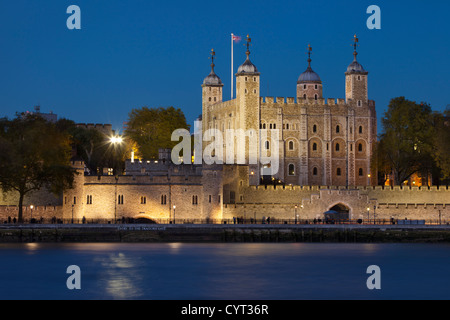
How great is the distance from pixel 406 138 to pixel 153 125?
29.0 metres

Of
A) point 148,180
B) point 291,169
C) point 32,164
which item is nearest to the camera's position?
point 32,164

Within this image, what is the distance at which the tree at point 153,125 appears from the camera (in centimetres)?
10869

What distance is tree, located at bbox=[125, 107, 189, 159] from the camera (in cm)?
10869

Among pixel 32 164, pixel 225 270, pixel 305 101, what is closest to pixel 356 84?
pixel 305 101

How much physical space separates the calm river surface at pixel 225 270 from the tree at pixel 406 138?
24281 millimetres

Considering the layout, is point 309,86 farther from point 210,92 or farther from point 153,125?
point 153,125

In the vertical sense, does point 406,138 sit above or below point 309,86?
below

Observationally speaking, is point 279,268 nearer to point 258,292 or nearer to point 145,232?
point 258,292

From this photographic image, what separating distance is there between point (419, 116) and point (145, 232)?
33.8 metres

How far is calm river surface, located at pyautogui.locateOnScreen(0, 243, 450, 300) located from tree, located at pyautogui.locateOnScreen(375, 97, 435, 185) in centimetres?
2428

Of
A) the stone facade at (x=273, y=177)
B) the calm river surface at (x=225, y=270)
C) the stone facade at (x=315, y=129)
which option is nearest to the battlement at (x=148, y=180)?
the stone facade at (x=273, y=177)

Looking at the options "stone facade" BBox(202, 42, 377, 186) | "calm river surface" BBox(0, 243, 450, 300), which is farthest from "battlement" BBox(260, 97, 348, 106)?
"calm river surface" BBox(0, 243, 450, 300)

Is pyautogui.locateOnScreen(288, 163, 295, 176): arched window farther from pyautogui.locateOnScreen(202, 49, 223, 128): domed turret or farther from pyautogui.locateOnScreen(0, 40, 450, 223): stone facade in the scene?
pyautogui.locateOnScreen(202, 49, 223, 128): domed turret

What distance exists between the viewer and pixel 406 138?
9712cm
